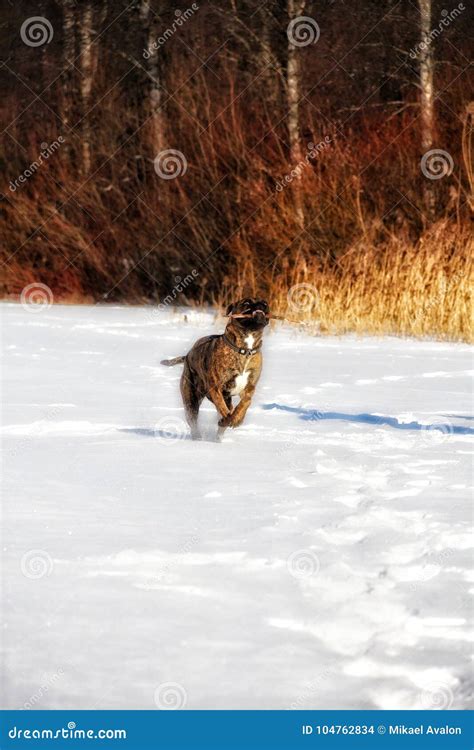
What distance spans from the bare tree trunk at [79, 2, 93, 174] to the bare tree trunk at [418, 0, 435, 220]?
5.75 metres

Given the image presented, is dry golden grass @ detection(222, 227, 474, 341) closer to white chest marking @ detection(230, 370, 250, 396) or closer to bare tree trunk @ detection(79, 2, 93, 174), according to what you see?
white chest marking @ detection(230, 370, 250, 396)

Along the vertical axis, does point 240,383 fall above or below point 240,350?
below

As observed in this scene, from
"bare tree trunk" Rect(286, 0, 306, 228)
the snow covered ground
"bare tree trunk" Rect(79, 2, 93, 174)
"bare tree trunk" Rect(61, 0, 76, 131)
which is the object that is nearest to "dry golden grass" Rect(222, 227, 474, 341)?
"bare tree trunk" Rect(286, 0, 306, 228)

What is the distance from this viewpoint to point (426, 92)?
16234 mm

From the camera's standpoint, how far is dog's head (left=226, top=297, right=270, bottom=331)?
20.0 ft

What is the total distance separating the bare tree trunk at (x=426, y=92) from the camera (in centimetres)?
1588

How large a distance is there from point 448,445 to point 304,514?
6.14 ft

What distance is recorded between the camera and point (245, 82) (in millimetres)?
20594

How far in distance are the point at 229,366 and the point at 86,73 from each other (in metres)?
16.2

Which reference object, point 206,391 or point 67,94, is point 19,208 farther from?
point 206,391

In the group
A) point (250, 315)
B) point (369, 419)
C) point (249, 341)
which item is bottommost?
point (369, 419)

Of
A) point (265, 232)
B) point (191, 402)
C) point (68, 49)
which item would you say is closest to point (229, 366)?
point (191, 402)

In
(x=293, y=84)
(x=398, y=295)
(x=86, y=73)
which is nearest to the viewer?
(x=398, y=295)

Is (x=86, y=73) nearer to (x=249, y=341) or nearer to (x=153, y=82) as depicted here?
(x=153, y=82)
